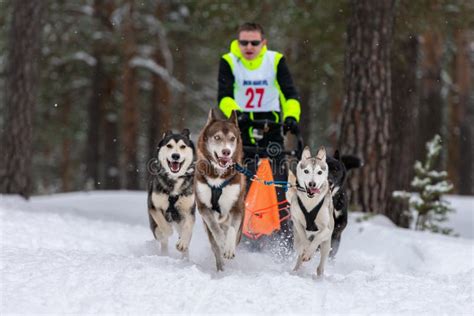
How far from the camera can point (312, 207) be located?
498 centimetres

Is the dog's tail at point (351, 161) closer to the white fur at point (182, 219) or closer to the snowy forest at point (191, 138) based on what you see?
the snowy forest at point (191, 138)

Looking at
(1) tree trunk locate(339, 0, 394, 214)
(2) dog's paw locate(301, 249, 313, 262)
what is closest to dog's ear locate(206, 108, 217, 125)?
A: (2) dog's paw locate(301, 249, 313, 262)

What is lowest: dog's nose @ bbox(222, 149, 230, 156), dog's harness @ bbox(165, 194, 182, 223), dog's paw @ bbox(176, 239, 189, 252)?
dog's paw @ bbox(176, 239, 189, 252)

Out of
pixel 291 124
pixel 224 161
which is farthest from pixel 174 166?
pixel 291 124

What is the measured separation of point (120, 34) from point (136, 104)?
8.72ft

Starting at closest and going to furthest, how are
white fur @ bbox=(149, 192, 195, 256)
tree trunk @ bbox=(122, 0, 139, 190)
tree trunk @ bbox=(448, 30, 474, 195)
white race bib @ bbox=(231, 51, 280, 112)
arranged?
white fur @ bbox=(149, 192, 195, 256) < white race bib @ bbox=(231, 51, 280, 112) < tree trunk @ bbox=(122, 0, 139, 190) < tree trunk @ bbox=(448, 30, 474, 195)

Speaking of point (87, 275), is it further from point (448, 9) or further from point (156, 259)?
point (448, 9)

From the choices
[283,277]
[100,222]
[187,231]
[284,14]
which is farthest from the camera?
[284,14]

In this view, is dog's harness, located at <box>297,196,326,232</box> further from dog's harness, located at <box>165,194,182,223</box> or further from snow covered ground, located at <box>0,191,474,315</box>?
dog's harness, located at <box>165,194,182,223</box>

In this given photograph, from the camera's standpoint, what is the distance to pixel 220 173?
513 cm

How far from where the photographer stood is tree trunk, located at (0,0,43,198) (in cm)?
1000

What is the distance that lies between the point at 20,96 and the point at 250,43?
211 inches

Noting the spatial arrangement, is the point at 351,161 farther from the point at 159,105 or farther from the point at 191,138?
the point at 159,105

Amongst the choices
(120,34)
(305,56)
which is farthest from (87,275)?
(120,34)
